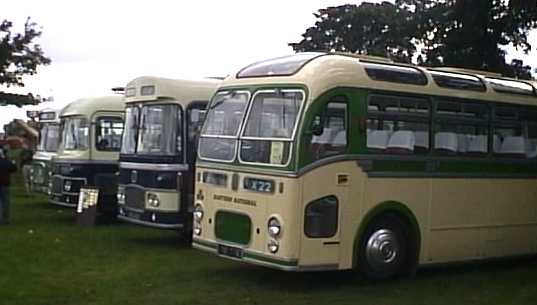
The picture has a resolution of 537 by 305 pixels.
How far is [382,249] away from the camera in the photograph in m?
11.4

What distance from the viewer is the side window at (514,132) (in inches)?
499

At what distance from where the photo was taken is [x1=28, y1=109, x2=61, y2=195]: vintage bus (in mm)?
20844

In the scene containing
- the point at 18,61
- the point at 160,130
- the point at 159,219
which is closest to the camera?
the point at 159,219

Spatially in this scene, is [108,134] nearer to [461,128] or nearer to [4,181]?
[4,181]

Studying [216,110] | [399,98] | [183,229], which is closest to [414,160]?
[399,98]

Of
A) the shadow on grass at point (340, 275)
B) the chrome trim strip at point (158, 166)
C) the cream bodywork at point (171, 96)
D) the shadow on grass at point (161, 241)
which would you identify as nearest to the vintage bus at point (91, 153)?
the shadow on grass at point (161, 241)

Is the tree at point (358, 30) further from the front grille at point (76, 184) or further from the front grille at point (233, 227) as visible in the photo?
the front grille at point (233, 227)

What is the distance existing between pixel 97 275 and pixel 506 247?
5.76 meters

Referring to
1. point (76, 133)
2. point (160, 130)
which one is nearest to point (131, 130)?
point (160, 130)

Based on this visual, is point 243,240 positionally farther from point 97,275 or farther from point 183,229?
point 183,229

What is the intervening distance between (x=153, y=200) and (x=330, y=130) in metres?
4.57

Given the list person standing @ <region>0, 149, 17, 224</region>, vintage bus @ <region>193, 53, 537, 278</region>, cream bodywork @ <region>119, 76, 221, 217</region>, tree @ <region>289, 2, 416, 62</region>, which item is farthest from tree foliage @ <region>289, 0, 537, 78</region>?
person standing @ <region>0, 149, 17, 224</region>

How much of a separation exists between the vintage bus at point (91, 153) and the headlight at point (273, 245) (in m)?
8.21

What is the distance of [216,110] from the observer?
12.0 meters
